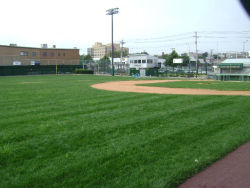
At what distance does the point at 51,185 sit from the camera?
142 inches

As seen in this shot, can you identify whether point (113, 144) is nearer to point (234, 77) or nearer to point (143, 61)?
point (234, 77)

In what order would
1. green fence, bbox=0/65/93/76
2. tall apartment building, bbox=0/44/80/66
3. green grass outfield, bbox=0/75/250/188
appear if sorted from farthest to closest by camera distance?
tall apartment building, bbox=0/44/80/66 → green fence, bbox=0/65/93/76 → green grass outfield, bbox=0/75/250/188

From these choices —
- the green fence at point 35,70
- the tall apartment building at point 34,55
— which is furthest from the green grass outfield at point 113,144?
the tall apartment building at point 34,55

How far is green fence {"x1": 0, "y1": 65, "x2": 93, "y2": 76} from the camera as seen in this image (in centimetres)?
4515

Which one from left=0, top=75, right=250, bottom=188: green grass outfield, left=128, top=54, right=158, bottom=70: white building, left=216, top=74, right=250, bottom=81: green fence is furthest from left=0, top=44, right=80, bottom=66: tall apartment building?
left=0, top=75, right=250, bottom=188: green grass outfield

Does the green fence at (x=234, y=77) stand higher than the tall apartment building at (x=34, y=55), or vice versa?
the tall apartment building at (x=34, y=55)

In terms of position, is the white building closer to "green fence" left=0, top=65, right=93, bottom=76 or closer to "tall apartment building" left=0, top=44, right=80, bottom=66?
"tall apartment building" left=0, top=44, right=80, bottom=66

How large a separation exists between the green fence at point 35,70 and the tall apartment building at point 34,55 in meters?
4.87

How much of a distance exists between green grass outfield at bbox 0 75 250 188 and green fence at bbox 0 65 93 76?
40.0 m

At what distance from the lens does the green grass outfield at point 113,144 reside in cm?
390

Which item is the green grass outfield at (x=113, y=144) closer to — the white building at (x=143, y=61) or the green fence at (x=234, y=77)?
the green fence at (x=234, y=77)

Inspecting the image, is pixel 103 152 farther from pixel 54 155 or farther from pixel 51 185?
pixel 51 185

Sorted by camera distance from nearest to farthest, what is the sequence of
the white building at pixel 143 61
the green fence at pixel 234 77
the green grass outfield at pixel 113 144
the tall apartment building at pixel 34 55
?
the green grass outfield at pixel 113 144
the green fence at pixel 234 77
the tall apartment building at pixel 34 55
the white building at pixel 143 61

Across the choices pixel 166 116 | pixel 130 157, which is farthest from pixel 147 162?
pixel 166 116
